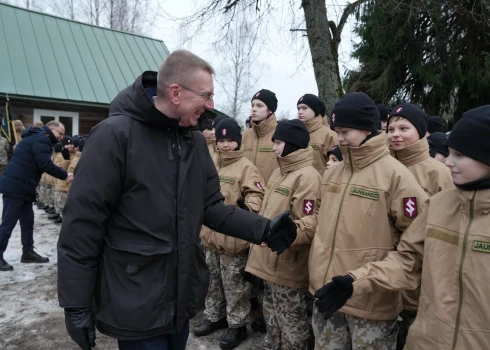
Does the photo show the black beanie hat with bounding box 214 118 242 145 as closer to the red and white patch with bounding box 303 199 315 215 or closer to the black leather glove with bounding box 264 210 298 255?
the red and white patch with bounding box 303 199 315 215

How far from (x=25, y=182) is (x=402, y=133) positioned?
5.27 m

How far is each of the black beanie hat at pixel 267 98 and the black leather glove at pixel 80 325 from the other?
344cm

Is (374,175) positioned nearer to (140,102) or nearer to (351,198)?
(351,198)

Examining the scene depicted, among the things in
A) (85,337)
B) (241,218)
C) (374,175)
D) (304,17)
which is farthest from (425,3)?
(85,337)

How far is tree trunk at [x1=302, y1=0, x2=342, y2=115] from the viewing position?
785 centimetres

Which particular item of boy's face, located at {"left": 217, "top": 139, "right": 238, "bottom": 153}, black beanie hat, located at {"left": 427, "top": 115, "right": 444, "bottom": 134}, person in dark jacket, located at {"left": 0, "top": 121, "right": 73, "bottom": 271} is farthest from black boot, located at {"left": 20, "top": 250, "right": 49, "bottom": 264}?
black beanie hat, located at {"left": 427, "top": 115, "right": 444, "bottom": 134}

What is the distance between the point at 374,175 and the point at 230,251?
1726mm

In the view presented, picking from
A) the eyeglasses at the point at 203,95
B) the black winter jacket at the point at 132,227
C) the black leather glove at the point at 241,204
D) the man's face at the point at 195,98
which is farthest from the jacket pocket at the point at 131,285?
the black leather glove at the point at 241,204

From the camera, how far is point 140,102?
201 cm

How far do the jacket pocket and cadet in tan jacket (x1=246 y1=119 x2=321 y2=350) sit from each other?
1.32m

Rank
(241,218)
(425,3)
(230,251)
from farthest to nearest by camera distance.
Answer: (425,3) < (230,251) < (241,218)

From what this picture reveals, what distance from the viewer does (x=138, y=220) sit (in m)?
1.95

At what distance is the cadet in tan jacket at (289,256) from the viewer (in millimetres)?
3141

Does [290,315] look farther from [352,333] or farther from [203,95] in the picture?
[203,95]
